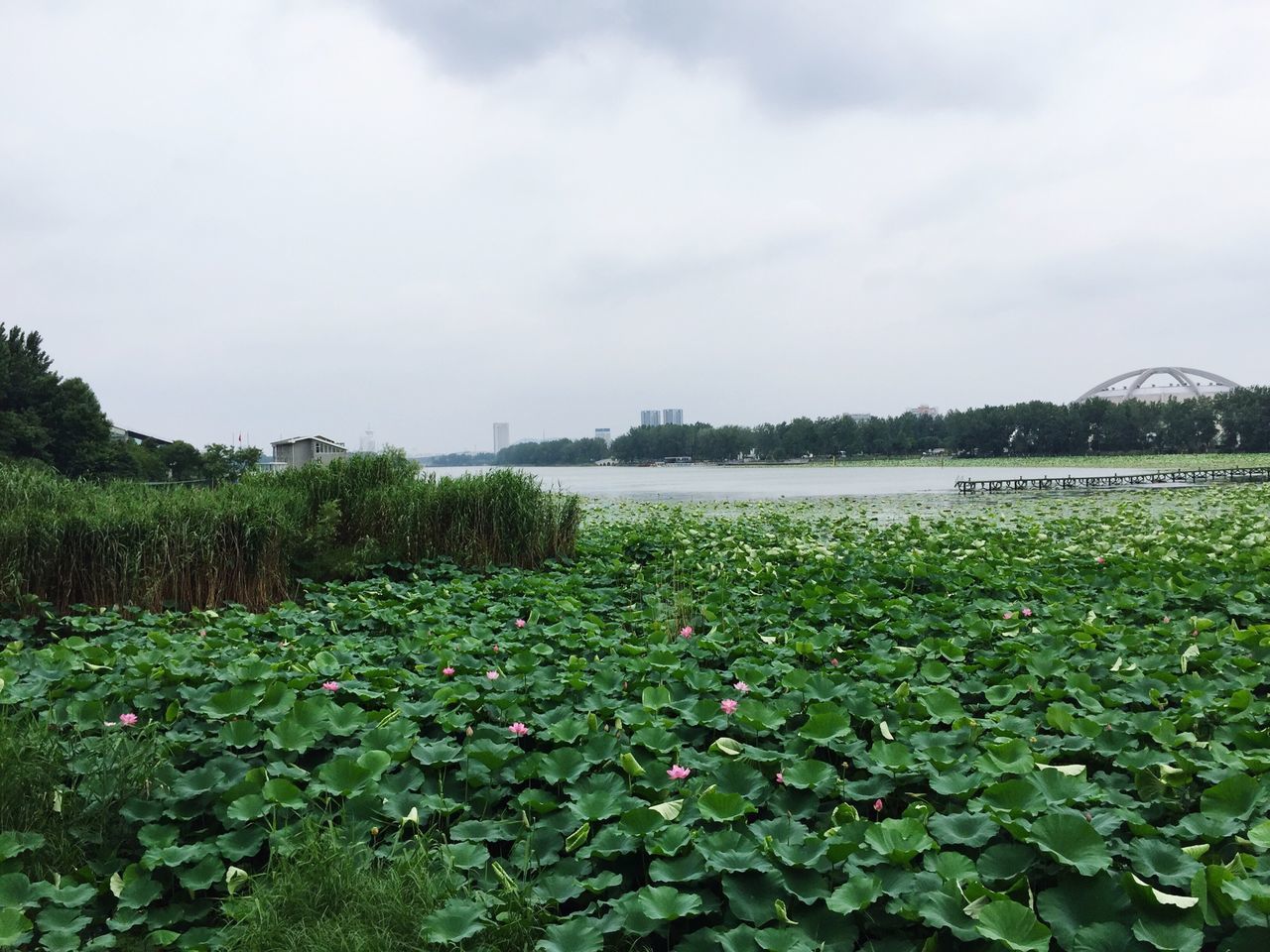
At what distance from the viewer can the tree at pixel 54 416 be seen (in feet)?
85.7

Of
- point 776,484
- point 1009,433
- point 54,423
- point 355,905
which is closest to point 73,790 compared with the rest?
point 355,905

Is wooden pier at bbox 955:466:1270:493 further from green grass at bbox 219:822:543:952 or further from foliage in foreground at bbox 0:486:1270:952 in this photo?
green grass at bbox 219:822:543:952

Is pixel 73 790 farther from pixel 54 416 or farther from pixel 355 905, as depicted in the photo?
pixel 54 416

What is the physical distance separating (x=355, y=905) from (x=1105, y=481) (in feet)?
103

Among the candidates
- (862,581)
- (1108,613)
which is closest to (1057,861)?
(1108,613)

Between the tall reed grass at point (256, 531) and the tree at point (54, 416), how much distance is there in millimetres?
23228

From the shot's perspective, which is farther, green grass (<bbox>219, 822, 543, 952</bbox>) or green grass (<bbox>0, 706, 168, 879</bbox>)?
green grass (<bbox>0, 706, 168, 879</bbox>)

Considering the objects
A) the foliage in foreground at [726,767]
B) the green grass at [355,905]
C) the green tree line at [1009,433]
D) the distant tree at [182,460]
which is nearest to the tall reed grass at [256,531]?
the foliage in foreground at [726,767]

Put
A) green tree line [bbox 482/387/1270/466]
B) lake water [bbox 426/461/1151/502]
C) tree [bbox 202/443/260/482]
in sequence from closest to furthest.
→ lake water [bbox 426/461/1151/502] → tree [bbox 202/443/260/482] → green tree line [bbox 482/387/1270/466]

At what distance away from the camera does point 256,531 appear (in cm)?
615

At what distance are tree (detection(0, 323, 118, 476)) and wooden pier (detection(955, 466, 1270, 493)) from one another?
2872cm

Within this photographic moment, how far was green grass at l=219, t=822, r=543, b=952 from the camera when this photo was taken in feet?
6.40

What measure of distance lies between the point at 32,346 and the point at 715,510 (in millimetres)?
30438

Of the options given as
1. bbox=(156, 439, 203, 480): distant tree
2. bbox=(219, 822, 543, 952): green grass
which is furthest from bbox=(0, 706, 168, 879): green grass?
bbox=(156, 439, 203, 480): distant tree
